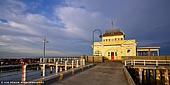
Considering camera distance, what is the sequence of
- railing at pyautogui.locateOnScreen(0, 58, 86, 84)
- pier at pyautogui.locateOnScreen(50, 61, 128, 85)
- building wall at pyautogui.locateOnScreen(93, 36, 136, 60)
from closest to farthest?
railing at pyautogui.locateOnScreen(0, 58, 86, 84) < pier at pyautogui.locateOnScreen(50, 61, 128, 85) < building wall at pyautogui.locateOnScreen(93, 36, 136, 60)

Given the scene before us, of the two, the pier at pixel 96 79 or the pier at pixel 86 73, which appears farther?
the pier at pixel 96 79

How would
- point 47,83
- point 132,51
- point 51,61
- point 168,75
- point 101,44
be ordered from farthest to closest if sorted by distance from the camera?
point 101,44, point 132,51, point 51,61, point 168,75, point 47,83

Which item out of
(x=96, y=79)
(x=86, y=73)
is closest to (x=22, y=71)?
(x=96, y=79)

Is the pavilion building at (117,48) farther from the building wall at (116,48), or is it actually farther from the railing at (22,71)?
the railing at (22,71)

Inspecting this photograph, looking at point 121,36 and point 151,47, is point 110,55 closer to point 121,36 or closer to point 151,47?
point 121,36

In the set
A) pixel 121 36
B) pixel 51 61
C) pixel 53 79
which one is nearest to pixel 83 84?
pixel 53 79

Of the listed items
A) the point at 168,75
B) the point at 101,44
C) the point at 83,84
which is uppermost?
the point at 101,44

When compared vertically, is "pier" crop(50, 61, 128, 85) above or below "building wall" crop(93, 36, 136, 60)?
below

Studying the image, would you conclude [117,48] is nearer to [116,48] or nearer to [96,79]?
[116,48]

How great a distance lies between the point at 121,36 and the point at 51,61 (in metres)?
21.6

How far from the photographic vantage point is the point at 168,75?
90.1ft

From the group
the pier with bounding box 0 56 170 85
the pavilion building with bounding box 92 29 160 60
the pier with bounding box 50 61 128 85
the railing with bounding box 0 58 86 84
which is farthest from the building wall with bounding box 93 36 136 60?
the pier with bounding box 50 61 128 85

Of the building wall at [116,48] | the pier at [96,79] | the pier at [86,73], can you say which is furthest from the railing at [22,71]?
the building wall at [116,48]

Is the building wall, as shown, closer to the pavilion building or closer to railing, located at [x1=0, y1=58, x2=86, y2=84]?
the pavilion building
